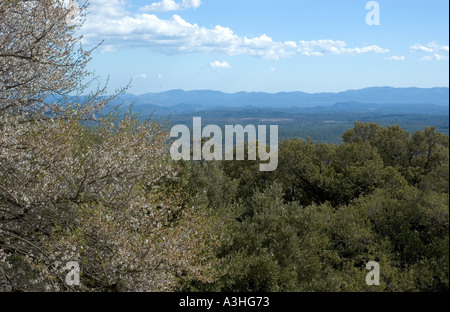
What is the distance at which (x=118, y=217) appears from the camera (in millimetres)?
13023

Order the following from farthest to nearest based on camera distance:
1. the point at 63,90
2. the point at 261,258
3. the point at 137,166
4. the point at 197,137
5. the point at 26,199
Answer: the point at 197,137
the point at 261,258
the point at 63,90
the point at 137,166
the point at 26,199

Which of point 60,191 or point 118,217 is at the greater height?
point 60,191

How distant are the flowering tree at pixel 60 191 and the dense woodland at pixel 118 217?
0.05 m

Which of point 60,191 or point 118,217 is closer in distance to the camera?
point 60,191

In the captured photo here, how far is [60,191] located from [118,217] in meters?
2.03

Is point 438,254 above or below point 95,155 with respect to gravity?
below

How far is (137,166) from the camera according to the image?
593 inches

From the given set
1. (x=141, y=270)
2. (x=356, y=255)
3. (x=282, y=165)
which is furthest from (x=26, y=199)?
(x=282, y=165)

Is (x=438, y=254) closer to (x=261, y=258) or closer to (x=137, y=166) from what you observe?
(x=261, y=258)

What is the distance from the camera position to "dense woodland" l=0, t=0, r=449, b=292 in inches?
482

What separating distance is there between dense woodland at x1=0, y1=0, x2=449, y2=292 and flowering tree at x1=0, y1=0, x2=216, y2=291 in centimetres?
5

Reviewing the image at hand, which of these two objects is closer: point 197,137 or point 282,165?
point 197,137

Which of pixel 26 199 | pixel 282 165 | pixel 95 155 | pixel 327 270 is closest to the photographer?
pixel 26 199
